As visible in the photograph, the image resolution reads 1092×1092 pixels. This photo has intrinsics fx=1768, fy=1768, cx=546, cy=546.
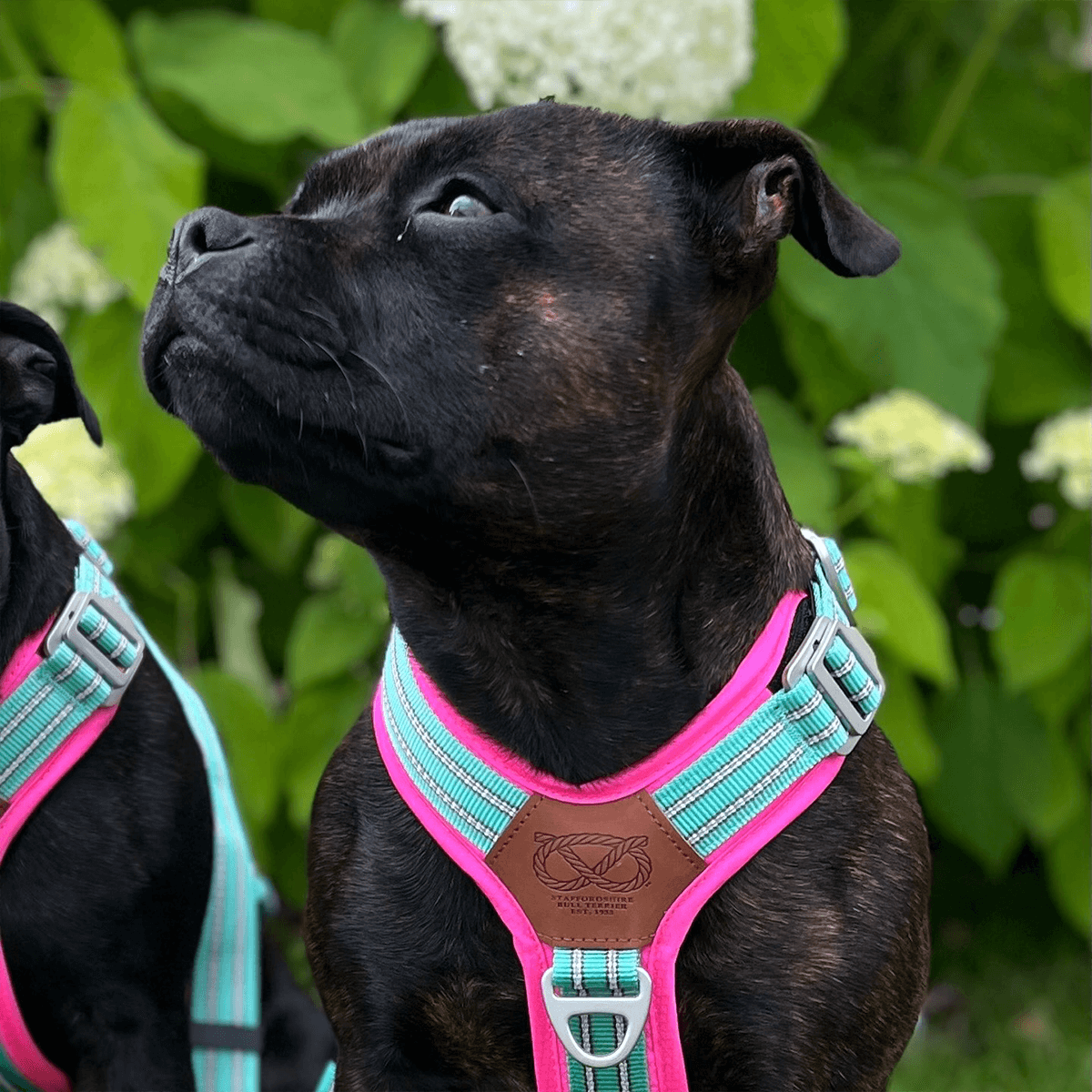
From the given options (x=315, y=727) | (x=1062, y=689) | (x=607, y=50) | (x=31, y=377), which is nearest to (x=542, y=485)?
Answer: (x=31, y=377)

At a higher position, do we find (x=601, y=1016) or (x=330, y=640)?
(x=601, y=1016)

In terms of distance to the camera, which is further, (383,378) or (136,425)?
(136,425)

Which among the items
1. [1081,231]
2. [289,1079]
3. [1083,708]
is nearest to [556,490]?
[289,1079]

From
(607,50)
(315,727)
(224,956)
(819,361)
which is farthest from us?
(819,361)

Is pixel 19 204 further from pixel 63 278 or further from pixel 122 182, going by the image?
pixel 122 182

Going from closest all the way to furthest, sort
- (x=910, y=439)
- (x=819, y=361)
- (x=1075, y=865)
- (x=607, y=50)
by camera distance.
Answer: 1. (x=607, y=50)
2. (x=910, y=439)
3. (x=819, y=361)
4. (x=1075, y=865)

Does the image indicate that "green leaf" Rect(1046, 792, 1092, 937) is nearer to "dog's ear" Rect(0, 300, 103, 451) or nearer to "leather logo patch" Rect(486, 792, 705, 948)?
"leather logo patch" Rect(486, 792, 705, 948)

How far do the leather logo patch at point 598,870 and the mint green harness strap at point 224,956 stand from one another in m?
0.70

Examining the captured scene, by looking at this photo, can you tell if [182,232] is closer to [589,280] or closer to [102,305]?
[589,280]

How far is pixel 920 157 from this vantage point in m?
4.31

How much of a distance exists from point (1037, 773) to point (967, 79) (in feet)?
5.47

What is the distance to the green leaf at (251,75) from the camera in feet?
12.0

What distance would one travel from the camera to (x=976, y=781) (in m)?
4.27

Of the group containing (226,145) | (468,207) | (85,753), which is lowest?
(85,753)
